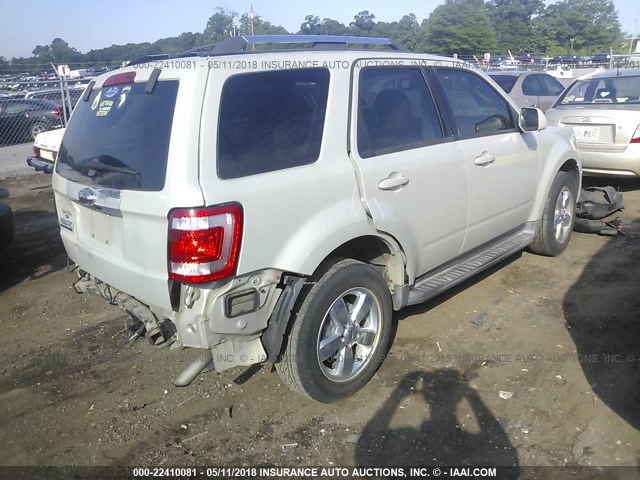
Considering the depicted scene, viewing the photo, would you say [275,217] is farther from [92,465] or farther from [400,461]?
[92,465]

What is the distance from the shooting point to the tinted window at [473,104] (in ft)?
12.7

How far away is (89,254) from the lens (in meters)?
3.07

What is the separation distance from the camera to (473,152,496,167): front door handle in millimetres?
3871

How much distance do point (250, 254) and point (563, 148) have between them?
3673 millimetres

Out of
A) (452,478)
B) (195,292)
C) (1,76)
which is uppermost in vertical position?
(1,76)

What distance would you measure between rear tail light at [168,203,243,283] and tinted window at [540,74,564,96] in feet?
34.7

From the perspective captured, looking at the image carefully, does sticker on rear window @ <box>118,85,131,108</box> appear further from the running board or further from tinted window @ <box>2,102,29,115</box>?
tinted window @ <box>2,102,29,115</box>

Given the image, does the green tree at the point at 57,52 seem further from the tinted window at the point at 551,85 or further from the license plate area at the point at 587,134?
the license plate area at the point at 587,134

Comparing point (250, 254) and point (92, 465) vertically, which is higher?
point (250, 254)

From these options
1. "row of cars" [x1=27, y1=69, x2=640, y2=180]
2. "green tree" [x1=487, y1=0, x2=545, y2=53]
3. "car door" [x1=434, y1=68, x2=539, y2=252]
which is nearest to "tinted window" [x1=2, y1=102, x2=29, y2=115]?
"row of cars" [x1=27, y1=69, x2=640, y2=180]

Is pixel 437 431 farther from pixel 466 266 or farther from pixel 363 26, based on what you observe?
pixel 363 26

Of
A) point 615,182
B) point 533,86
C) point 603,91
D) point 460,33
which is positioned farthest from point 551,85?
point 460,33

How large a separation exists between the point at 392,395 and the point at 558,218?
9.73ft

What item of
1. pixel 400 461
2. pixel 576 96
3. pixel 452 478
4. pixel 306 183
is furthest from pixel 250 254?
pixel 576 96
